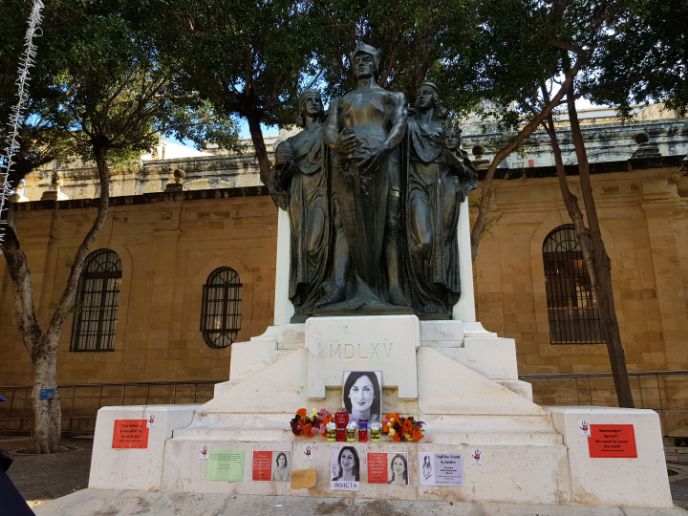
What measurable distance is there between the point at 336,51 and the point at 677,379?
11.2m

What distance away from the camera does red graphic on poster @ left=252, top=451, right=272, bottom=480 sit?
11.5ft

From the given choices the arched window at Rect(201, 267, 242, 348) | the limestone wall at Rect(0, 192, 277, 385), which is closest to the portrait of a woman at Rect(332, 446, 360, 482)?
the limestone wall at Rect(0, 192, 277, 385)

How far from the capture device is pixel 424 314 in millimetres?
4562

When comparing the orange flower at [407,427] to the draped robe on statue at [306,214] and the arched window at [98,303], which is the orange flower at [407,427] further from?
the arched window at [98,303]

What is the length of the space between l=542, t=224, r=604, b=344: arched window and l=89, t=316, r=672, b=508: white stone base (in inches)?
457

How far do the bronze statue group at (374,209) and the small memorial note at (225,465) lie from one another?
1.29 m

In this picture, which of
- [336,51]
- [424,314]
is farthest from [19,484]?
[336,51]

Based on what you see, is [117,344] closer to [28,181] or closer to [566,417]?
[28,181]

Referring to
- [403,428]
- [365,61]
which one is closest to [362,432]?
[403,428]

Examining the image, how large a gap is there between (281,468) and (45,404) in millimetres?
9374

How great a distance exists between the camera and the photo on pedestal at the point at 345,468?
338cm

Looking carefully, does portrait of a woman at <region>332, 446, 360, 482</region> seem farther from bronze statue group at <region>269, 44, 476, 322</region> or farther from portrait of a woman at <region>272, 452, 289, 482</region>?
bronze statue group at <region>269, 44, 476, 322</region>

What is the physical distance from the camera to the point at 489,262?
1554 cm

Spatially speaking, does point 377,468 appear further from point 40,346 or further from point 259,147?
point 40,346
